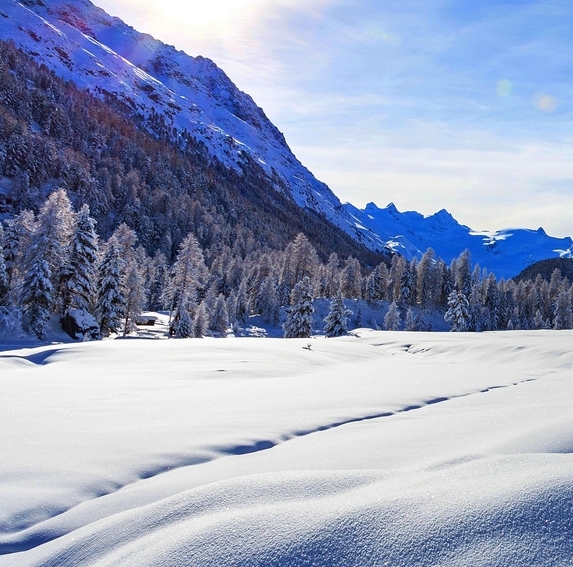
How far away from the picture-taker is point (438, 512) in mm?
1947

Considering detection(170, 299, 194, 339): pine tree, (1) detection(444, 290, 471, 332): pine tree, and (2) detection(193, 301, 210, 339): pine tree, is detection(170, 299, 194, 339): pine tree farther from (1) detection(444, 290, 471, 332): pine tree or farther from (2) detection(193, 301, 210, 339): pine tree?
(1) detection(444, 290, 471, 332): pine tree

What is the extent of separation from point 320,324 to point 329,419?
211 ft

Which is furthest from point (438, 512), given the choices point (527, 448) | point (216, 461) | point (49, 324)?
point (49, 324)

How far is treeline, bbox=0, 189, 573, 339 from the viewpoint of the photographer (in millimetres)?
29719

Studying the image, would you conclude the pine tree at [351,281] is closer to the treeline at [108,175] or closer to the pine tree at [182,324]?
the treeline at [108,175]

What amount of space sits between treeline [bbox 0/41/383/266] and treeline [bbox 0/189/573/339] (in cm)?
Result: 2189

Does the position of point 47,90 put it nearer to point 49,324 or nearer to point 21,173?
point 21,173

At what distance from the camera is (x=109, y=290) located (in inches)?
1350

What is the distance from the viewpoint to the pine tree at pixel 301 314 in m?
38.5

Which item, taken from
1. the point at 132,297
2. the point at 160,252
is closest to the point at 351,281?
the point at 160,252

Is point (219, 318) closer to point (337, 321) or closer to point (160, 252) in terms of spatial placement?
point (337, 321)

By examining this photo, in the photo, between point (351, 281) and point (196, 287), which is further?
point (351, 281)

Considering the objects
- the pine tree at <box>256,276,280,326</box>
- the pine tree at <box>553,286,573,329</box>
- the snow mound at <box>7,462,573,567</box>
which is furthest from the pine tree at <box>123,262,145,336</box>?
the pine tree at <box>553,286,573,329</box>

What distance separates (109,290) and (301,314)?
663 inches
